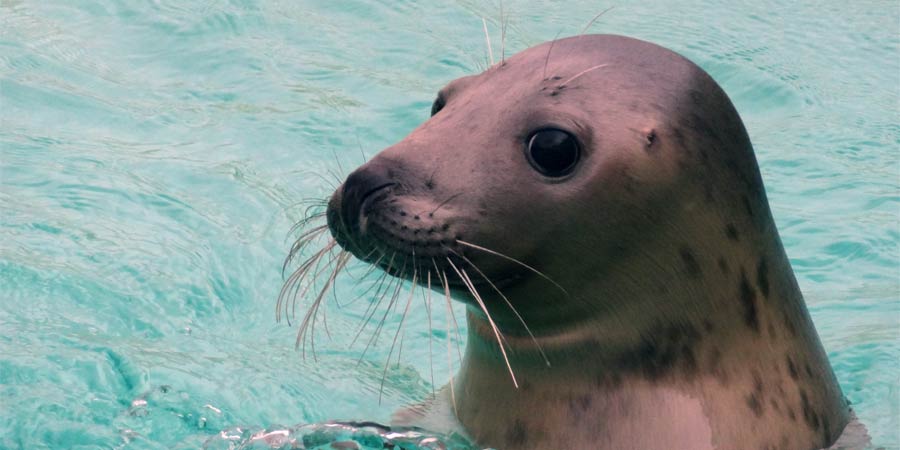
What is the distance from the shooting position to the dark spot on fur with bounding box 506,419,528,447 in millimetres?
3482

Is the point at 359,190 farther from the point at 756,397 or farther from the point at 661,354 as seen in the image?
the point at 756,397

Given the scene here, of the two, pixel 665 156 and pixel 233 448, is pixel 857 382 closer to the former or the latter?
pixel 665 156

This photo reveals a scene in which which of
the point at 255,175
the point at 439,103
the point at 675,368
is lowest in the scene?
the point at 255,175

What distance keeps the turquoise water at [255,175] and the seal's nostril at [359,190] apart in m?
1.25

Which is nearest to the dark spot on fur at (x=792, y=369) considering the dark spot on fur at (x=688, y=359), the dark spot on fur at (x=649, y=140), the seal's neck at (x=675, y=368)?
the seal's neck at (x=675, y=368)

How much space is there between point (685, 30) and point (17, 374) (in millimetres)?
5739

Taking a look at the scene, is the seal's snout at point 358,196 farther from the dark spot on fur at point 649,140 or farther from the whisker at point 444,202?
the dark spot on fur at point 649,140

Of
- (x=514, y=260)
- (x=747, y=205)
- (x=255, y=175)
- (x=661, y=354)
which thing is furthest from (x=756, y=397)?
(x=255, y=175)

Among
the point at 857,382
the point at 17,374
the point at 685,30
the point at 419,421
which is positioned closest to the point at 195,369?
the point at 17,374

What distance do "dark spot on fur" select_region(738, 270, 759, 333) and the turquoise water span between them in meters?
0.88

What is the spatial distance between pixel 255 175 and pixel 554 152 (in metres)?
3.64

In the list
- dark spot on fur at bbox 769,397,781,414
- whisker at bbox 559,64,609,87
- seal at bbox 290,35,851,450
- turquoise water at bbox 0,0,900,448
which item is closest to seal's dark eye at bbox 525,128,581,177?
seal at bbox 290,35,851,450

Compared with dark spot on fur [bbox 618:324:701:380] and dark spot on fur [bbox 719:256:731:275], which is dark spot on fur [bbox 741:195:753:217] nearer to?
dark spot on fur [bbox 719:256:731:275]

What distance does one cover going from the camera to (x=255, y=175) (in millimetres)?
6711
